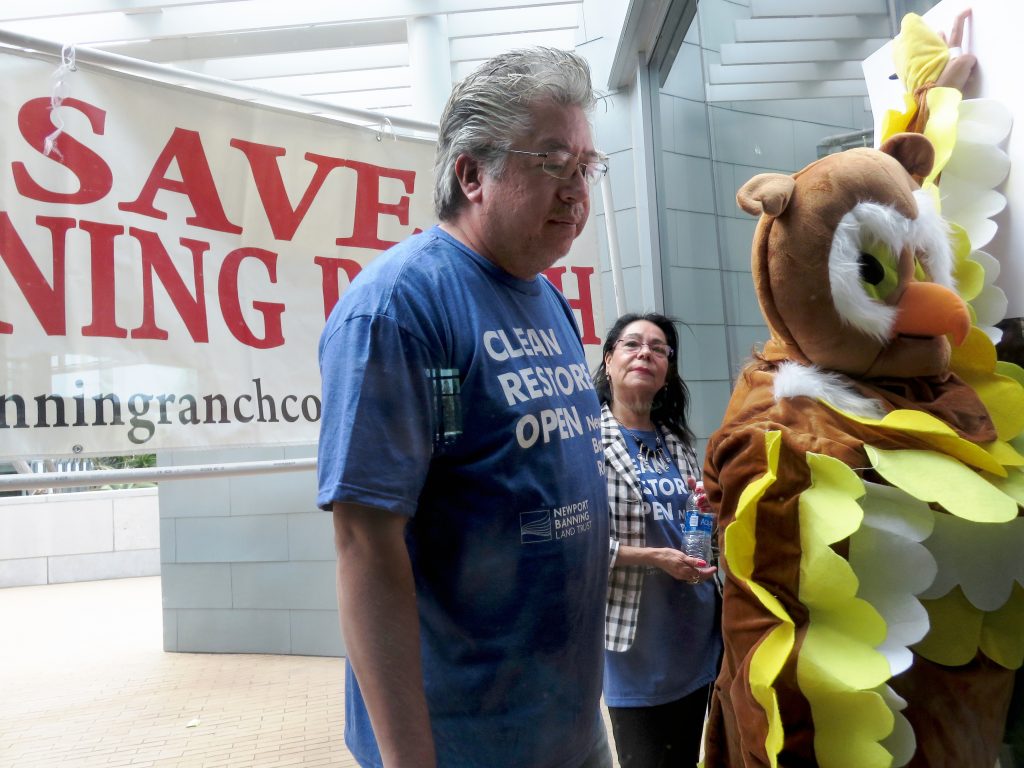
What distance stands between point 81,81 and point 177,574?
463 cm

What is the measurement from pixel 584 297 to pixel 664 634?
3.99ft

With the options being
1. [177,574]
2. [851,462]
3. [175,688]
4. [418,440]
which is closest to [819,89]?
[851,462]

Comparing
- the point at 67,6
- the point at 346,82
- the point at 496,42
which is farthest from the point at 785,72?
the point at 346,82

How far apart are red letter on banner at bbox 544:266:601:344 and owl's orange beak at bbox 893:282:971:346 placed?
1740 mm

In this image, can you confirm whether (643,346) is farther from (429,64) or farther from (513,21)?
(513,21)

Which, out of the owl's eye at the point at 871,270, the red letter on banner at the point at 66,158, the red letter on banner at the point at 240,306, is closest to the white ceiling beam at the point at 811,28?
the owl's eye at the point at 871,270

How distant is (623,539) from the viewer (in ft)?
7.12

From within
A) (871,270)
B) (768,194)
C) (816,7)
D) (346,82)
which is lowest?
(871,270)

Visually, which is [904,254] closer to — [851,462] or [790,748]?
[851,462]

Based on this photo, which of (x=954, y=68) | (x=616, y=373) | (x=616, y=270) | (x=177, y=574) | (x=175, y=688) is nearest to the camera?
(x=954, y=68)

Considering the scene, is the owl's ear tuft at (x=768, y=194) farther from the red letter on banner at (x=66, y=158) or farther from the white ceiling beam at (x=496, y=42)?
the white ceiling beam at (x=496, y=42)

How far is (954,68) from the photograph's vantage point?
1390 mm

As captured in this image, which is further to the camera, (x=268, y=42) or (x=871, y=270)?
(x=268, y=42)

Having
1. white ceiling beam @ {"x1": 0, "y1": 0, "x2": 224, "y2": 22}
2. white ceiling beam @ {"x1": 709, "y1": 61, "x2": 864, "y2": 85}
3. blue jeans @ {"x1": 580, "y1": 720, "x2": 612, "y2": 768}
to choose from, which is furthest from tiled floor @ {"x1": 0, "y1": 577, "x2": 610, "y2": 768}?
white ceiling beam @ {"x1": 0, "y1": 0, "x2": 224, "y2": 22}
